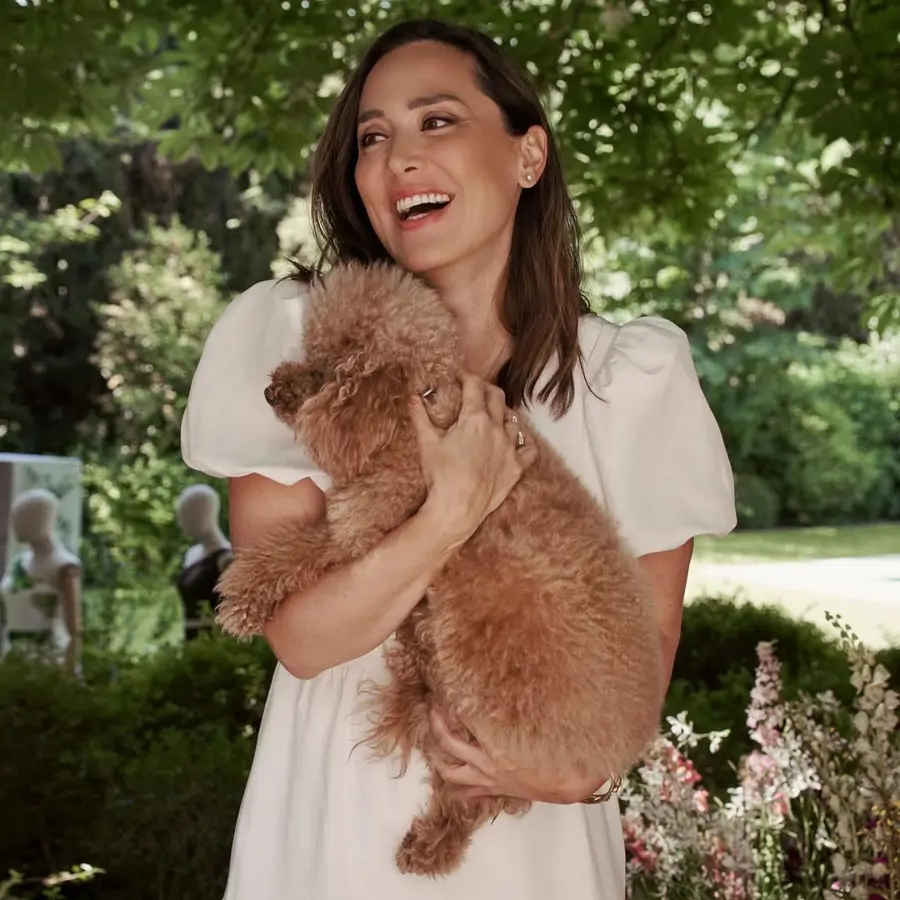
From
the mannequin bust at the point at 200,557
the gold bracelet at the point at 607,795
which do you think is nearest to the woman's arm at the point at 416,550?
the gold bracelet at the point at 607,795

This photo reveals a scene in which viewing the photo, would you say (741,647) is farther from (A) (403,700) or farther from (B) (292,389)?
(B) (292,389)

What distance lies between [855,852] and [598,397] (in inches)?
43.7

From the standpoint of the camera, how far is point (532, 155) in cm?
188

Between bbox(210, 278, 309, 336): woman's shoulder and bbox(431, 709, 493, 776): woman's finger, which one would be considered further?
bbox(210, 278, 309, 336): woman's shoulder

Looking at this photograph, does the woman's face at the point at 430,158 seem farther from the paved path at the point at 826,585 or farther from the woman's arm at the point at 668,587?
the paved path at the point at 826,585

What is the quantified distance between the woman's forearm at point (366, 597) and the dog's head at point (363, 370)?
125 millimetres

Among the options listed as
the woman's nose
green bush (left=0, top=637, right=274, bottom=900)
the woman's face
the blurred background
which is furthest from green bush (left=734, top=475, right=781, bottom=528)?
the woman's nose

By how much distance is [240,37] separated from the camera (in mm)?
4621

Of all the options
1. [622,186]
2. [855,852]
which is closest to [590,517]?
[855,852]

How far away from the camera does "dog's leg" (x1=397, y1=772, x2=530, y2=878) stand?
5.03ft

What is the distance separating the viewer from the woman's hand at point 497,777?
1.49 m

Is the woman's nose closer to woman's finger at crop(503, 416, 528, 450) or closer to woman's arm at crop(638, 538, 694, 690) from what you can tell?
woman's finger at crop(503, 416, 528, 450)

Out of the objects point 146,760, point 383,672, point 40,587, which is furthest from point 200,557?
point 383,672

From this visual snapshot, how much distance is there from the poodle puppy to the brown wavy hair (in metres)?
0.21
